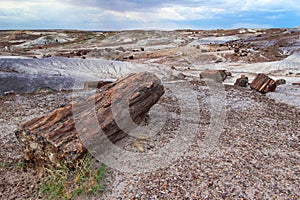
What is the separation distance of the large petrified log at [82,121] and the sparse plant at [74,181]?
0.16 m

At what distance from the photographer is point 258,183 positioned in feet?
13.4

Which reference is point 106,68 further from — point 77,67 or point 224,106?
point 224,106

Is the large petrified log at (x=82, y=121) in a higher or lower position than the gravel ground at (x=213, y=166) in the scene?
higher

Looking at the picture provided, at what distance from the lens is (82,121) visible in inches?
188

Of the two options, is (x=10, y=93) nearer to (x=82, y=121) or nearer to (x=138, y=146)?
(x=82, y=121)

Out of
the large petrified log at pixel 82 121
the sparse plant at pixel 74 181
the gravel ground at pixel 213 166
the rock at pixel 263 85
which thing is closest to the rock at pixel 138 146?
the gravel ground at pixel 213 166

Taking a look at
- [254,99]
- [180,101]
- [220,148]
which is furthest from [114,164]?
[254,99]

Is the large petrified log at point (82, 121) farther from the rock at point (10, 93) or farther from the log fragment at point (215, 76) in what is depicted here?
the log fragment at point (215, 76)

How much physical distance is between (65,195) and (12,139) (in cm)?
283

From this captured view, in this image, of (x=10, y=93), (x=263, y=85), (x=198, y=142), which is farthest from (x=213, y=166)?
(x=10, y=93)

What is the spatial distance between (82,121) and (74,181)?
1108 millimetres

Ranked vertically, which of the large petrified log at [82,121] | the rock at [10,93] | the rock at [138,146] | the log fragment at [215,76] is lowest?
the rock at [10,93]

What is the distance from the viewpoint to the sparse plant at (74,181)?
3.86 m

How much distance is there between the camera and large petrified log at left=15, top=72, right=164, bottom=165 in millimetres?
4344
